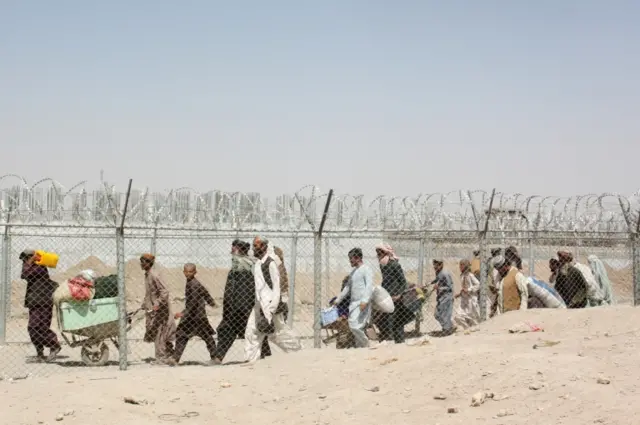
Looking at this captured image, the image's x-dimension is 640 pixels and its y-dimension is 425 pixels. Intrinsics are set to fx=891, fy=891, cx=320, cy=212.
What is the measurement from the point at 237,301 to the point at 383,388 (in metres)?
2.83

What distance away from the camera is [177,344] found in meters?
9.95

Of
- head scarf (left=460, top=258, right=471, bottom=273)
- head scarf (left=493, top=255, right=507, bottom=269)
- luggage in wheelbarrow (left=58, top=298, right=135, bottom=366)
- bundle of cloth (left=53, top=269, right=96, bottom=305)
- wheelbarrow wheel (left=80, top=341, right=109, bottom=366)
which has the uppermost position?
head scarf (left=493, top=255, right=507, bottom=269)

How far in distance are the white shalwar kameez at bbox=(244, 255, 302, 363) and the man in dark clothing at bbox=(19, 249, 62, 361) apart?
2830 millimetres

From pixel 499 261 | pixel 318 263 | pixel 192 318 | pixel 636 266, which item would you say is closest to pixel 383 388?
pixel 318 263

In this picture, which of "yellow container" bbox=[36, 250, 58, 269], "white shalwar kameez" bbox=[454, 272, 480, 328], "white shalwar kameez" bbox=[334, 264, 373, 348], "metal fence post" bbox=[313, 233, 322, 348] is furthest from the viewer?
"white shalwar kameez" bbox=[454, 272, 480, 328]

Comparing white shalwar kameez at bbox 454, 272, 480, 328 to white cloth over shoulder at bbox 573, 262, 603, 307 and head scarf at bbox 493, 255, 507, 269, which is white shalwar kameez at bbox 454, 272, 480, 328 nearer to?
head scarf at bbox 493, 255, 507, 269

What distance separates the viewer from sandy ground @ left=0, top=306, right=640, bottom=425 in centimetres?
639

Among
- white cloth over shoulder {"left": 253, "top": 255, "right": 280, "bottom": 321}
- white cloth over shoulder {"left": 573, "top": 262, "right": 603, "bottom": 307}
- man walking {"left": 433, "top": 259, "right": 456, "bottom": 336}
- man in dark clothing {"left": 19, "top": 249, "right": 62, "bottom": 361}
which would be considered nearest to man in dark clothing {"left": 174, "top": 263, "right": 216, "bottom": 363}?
white cloth over shoulder {"left": 253, "top": 255, "right": 280, "bottom": 321}

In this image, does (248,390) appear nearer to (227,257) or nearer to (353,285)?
(353,285)

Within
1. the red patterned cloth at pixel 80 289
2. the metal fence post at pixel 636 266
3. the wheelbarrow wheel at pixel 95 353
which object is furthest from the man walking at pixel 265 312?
the metal fence post at pixel 636 266

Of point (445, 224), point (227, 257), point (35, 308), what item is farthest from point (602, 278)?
point (227, 257)

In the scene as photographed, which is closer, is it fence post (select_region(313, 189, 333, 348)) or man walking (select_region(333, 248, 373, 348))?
fence post (select_region(313, 189, 333, 348))

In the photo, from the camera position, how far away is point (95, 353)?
34.4ft

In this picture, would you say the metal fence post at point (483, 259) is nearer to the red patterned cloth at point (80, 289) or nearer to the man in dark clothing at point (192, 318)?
the man in dark clothing at point (192, 318)
